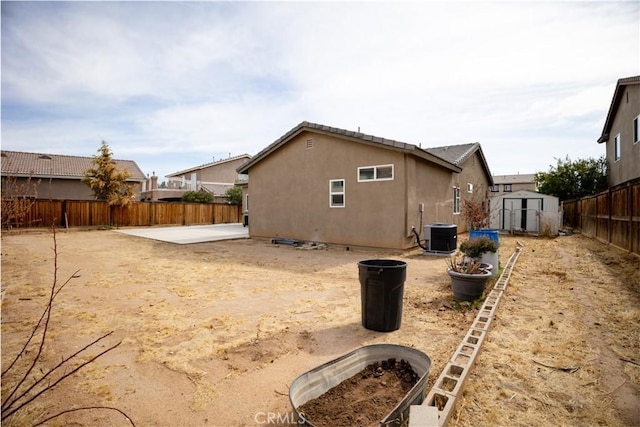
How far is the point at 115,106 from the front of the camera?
38.5 feet

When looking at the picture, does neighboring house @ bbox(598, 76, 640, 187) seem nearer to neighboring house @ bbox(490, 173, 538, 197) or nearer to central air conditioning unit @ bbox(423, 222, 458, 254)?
central air conditioning unit @ bbox(423, 222, 458, 254)

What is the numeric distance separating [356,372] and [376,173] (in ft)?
27.1

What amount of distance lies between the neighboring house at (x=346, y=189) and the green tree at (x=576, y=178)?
493 inches

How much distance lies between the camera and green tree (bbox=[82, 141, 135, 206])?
20.7 m

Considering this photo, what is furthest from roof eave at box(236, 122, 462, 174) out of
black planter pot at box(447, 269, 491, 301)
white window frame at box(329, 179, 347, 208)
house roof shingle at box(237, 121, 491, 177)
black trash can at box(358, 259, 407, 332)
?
black trash can at box(358, 259, 407, 332)

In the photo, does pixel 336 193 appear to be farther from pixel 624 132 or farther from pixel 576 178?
pixel 576 178

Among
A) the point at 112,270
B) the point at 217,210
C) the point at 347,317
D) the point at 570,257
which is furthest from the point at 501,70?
the point at 217,210

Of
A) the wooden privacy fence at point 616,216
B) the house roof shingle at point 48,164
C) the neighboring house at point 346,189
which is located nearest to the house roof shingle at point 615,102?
the wooden privacy fence at point 616,216

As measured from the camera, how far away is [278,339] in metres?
3.81

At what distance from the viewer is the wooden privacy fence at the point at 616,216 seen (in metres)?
8.10

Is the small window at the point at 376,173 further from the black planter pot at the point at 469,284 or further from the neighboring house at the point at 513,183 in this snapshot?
the neighboring house at the point at 513,183

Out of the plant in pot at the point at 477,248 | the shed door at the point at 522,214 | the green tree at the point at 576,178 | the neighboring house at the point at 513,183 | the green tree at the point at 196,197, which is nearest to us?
the plant in pot at the point at 477,248

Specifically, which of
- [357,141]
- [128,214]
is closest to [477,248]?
[357,141]

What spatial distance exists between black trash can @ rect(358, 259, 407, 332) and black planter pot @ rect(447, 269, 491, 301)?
5.19 ft
